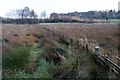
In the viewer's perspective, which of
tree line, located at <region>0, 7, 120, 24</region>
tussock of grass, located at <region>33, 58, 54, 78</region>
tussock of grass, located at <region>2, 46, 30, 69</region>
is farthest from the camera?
tree line, located at <region>0, 7, 120, 24</region>

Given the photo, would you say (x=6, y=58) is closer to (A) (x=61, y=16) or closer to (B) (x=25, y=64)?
(B) (x=25, y=64)

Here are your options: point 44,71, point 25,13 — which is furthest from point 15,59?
point 25,13

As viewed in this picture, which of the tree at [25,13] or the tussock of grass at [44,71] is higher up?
the tree at [25,13]

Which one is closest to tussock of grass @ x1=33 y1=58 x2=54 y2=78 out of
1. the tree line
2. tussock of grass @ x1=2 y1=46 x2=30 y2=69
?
tussock of grass @ x1=2 y1=46 x2=30 y2=69

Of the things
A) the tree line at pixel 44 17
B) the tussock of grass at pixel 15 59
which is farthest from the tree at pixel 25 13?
the tussock of grass at pixel 15 59

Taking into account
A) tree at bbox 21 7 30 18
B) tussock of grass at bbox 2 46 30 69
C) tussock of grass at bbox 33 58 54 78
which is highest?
tree at bbox 21 7 30 18

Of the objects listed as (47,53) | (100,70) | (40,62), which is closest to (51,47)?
(47,53)

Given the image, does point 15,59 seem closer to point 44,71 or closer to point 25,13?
point 44,71

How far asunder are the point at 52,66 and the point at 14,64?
3.20ft

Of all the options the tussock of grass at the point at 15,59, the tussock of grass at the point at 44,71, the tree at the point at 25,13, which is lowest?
the tussock of grass at the point at 44,71

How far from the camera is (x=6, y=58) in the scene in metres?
8.40

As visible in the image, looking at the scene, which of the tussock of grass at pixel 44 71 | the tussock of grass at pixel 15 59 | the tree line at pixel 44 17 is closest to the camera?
the tussock of grass at pixel 44 71

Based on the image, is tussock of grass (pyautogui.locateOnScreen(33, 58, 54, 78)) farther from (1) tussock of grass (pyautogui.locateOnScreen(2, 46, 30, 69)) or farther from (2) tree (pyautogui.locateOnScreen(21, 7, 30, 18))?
(2) tree (pyautogui.locateOnScreen(21, 7, 30, 18))

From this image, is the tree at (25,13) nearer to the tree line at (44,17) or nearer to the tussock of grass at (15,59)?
the tree line at (44,17)
